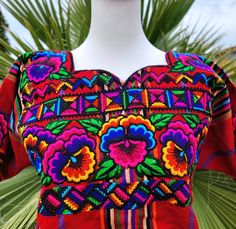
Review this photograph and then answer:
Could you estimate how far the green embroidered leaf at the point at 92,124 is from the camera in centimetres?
66

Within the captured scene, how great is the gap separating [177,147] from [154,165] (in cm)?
5

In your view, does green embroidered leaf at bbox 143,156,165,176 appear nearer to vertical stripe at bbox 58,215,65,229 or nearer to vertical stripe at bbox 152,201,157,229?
vertical stripe at bbox 152,201,157,229

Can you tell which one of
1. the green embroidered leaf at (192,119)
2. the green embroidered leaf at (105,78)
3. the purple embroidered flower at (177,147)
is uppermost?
the green embroidered leaf at (105,78)

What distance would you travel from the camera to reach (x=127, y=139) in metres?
0.65

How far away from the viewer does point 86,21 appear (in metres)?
1.62

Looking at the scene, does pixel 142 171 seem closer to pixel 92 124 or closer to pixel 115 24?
pixel 92 124

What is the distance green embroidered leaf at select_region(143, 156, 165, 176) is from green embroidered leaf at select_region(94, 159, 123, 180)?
0.04m

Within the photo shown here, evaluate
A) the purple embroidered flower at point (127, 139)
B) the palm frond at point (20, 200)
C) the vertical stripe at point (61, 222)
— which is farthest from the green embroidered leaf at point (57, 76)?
the palm frond at point (20, 200)

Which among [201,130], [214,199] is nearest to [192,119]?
[201,130]

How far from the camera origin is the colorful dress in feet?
2.08

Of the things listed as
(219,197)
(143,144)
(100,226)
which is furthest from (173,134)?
Answer: (219,197)

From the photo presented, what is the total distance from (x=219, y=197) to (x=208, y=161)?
1.25ft

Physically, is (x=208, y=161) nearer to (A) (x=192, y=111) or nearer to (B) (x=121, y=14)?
(A) (x=192, y=111)

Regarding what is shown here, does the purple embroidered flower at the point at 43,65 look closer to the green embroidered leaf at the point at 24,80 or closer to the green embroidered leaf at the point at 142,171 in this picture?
the green embroidered leaf at the point at 24,80
